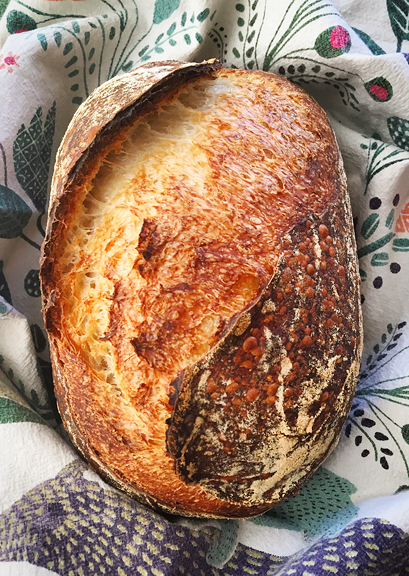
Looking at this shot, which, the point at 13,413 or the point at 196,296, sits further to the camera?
the point at 13,413

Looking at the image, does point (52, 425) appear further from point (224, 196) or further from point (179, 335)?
point (224, 196)

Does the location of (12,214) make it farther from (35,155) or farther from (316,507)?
(316,507)

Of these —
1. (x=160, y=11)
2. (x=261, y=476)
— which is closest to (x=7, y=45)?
(x=160, y=11)

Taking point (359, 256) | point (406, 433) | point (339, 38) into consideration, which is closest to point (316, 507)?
point (406, 433)

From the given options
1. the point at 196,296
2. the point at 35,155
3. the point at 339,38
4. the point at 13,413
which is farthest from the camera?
the point at 35,155

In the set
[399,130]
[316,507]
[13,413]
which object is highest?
[399,130]

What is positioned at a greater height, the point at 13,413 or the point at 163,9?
the point at 163,9

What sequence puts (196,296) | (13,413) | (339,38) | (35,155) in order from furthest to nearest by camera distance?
(35,155), (339,38), (13,413), (196,296)

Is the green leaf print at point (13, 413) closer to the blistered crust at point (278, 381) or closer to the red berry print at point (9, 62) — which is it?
the blistered crust at point (278, 381)
